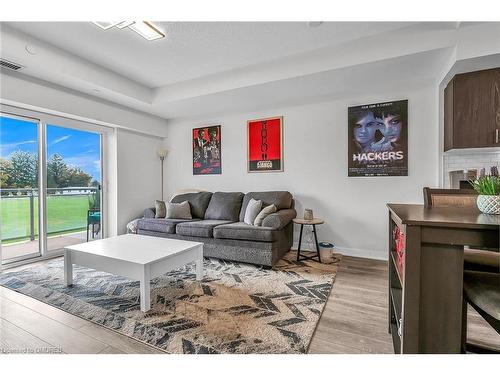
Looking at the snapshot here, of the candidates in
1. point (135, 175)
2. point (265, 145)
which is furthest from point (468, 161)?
point (135, 175)

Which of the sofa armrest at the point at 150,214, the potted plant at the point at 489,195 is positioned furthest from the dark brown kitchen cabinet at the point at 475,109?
the sofa armrest at the point at 150,214

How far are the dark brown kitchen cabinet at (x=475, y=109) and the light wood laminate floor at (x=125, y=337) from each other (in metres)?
1.74

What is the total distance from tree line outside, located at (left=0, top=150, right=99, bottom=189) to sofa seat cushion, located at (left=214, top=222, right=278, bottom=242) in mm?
2485

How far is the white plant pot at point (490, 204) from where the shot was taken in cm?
110

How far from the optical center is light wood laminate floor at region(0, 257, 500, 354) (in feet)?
4.90

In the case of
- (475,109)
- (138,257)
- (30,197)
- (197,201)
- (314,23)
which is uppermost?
(314,23)

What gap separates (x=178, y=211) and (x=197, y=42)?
8.09 feet

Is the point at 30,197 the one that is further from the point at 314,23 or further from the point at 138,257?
the point at 314,23

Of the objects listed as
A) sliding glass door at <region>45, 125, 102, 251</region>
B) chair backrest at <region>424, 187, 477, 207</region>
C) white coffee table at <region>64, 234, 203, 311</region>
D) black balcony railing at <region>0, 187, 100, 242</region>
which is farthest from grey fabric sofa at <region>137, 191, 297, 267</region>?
chair backrest at <region>424, 187, 477, 207</region>

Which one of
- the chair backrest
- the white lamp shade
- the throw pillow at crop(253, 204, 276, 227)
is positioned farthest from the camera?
the white lamp shade

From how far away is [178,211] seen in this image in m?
3.88

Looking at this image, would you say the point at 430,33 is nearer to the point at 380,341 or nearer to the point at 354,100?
the point at 354,100

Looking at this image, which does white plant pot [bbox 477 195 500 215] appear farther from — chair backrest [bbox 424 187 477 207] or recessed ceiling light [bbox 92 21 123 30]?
recessed ceiling light [bbox 92 21 123 30]

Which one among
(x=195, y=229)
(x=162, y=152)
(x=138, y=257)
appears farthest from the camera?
(x=162, y=152)
